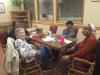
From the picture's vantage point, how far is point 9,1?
6.11 metres

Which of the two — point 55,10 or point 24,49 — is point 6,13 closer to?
point 55,10

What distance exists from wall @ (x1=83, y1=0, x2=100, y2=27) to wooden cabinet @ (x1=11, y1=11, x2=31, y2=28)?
8.14 ft

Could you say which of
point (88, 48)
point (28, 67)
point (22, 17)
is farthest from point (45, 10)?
point (88, 48)

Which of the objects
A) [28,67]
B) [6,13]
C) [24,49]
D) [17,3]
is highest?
[17,3]

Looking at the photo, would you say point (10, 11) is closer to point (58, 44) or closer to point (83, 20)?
point (83, 20)

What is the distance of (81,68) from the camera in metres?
2.54

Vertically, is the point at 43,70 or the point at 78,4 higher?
the point at 78,4

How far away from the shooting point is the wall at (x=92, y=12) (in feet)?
13.3

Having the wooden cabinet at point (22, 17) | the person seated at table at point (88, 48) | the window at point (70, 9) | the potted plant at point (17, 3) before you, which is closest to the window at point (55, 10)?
the window at point (70, 9)

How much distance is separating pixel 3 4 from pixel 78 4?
3.04 metres

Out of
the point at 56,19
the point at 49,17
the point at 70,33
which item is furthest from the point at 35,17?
the point at 70,33

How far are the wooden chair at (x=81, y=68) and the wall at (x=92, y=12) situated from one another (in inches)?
75.9

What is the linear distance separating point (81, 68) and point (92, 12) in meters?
2.15

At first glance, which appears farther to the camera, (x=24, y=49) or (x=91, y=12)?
(x=91, y=12)
